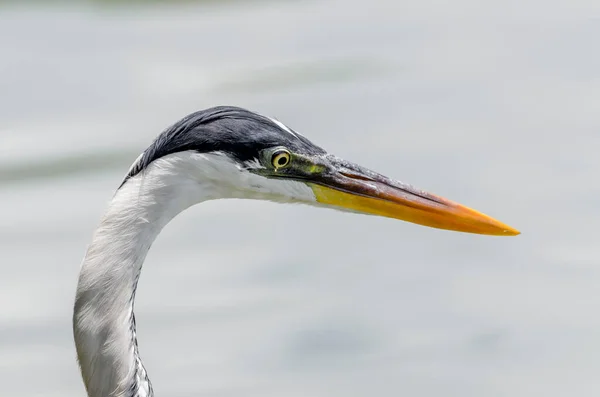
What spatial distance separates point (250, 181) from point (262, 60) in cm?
399

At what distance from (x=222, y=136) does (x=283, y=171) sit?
29cm

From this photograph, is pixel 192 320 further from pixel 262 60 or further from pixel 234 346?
pixel 262 60

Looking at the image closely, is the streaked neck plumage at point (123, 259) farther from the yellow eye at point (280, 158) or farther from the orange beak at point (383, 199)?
the orange beak at point (383, 199)

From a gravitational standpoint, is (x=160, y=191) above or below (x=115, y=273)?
above

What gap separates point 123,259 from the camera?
3.91 m

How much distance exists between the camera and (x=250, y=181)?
4.12 m

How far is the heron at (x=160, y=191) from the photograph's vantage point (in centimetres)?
389

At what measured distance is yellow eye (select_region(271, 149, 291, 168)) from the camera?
162 inches

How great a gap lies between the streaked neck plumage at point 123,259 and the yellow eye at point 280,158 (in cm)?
15

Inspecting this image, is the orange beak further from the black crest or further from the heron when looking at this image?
the black crest

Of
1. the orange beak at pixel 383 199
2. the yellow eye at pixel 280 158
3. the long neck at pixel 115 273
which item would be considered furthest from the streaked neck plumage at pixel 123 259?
the orange beak at pixel 383 199

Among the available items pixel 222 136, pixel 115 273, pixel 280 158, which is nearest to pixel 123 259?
pixel 115 273

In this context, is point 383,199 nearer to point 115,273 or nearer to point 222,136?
point 222,136

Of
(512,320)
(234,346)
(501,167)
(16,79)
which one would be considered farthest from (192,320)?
(16,79)
